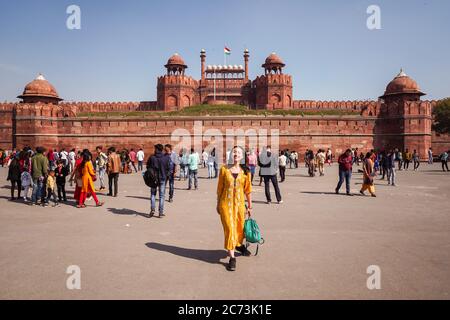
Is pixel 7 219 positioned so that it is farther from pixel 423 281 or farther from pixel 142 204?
pixel 423 281

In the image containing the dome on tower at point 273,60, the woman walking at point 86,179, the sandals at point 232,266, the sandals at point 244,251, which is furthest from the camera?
the dome on tower at point 273,60

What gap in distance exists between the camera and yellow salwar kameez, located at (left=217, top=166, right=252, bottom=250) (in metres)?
3.46

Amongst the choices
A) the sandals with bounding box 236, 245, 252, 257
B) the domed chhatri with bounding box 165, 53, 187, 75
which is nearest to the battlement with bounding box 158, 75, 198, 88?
the domed chhatri with bounding box 165, 53, 187, 75

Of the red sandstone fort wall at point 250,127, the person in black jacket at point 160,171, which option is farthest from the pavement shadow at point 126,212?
the red sandstone fort wall at point 250,127

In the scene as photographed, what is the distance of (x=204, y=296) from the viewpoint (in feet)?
8.86

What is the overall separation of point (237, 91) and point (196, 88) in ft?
17.7

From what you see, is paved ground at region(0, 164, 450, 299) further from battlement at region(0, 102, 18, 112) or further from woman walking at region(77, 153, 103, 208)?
battlement at region(0, 102, 18, 112)

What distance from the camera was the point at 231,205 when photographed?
3531 mm

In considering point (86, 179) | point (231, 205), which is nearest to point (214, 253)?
point (231, 205)

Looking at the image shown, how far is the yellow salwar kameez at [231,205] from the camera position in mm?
3459

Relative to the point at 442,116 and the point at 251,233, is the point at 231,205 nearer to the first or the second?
the point at 251,233

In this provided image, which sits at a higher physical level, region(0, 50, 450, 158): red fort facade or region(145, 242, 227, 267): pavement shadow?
region(0, 50, 450, 158): red fort facade

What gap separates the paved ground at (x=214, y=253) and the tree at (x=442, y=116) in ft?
105

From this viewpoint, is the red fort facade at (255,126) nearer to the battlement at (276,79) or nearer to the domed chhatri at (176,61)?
the battlement at (276,79)
